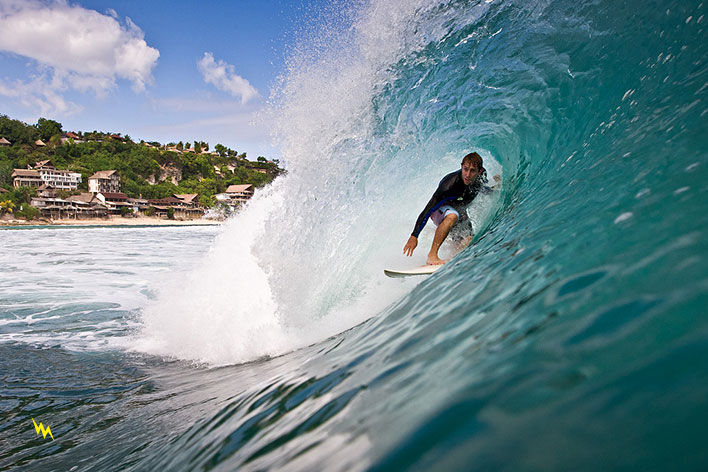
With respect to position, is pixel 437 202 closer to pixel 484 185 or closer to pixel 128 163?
pixel 484 185

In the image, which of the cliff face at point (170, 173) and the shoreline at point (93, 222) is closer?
the shoreline at point (93, 222)

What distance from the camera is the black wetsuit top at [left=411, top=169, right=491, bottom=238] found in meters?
4.80

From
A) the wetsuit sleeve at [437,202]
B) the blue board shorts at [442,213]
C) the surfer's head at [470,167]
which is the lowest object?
the blue board shorts at [442,213]

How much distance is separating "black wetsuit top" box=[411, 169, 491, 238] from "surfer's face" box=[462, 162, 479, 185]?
0.17 feet

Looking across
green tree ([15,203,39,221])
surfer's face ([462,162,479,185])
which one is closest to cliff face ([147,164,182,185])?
green tree ([15,203,39,221])

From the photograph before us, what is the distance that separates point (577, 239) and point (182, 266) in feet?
43.5

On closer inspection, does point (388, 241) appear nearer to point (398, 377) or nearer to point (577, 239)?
point (577, 239)

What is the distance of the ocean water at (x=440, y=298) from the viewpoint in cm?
107

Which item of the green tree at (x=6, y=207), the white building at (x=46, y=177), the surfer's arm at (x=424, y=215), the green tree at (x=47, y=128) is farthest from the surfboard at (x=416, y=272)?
the green tree at (x=47, y=128)

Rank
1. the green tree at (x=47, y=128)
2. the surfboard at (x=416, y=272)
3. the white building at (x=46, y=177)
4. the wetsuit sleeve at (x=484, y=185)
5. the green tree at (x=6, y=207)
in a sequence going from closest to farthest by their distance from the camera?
the surfboard at (x=416, y=272), the wetsuit sleeve at (x=484, y=185), the green tree at (x=6, y=207), the white building at (x=46, y=177), the green tree at (x=47, y=128)

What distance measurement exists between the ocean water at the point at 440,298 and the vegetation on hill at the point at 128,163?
87626mm

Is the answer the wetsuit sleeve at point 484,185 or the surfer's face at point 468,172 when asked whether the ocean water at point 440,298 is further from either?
the surfer's face at point 468,172

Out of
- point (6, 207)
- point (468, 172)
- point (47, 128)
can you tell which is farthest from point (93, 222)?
point (468, 172)

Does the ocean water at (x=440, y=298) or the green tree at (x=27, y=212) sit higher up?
the green tree at (x=27, y=212)
